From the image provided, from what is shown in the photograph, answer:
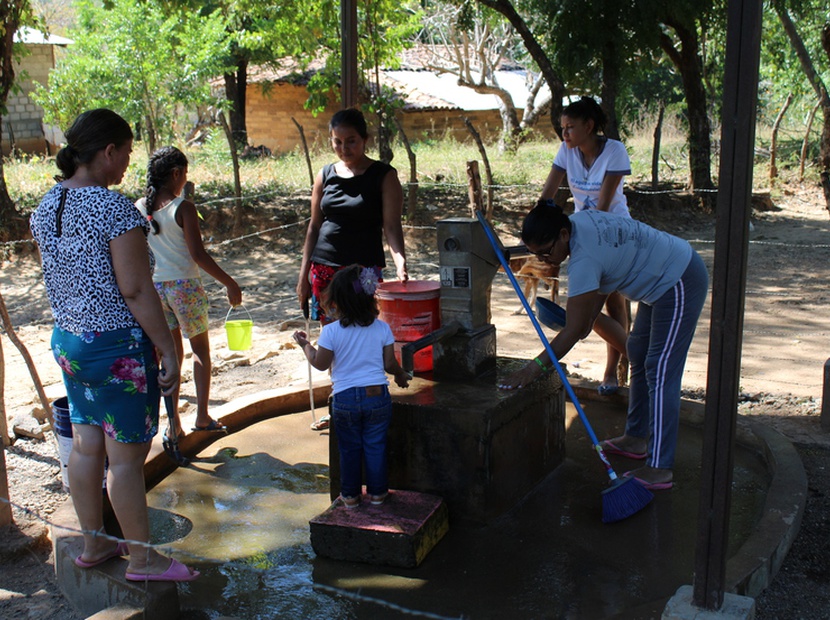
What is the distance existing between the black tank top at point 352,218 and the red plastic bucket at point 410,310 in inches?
14.1

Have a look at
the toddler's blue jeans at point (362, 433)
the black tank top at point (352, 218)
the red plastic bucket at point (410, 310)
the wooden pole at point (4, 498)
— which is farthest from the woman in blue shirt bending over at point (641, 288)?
the wooden pole at point (4, 498)

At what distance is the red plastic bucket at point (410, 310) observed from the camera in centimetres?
397

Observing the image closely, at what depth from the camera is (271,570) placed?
335 centimetres

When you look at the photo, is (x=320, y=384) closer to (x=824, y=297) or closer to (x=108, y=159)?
(x=108, y=159)

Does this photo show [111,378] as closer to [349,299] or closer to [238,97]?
[349,299]

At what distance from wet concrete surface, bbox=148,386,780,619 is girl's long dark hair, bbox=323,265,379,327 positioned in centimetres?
99

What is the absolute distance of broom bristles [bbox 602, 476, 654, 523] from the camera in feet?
11.8

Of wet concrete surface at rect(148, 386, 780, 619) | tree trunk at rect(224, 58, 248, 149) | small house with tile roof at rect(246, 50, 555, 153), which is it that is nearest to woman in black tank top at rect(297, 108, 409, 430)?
wet concrete surface at rect(148, 386, 780, 619)

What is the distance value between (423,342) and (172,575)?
138 centimetres

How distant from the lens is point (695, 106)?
1437 centimetres

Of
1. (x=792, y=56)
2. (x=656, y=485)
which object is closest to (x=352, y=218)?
(x=656, y=485)

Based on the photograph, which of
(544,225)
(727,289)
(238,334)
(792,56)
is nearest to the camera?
(727,289)

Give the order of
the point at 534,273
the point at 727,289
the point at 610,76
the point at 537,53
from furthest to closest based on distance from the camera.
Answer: the point at 537,53
the point at 610,76
the point at 534,273
the point at 727,289

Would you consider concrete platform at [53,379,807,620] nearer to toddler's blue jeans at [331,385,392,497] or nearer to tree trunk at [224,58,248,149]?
toddler's blue jeans at [331,385,392,497]
